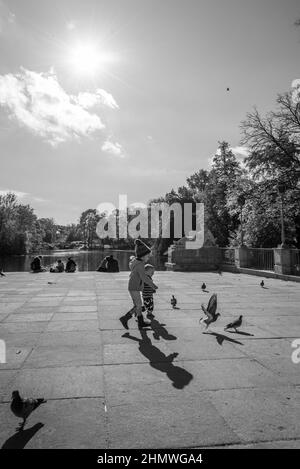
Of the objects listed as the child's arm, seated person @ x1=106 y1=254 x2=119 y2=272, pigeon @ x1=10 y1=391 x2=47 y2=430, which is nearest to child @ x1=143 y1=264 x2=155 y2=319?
the child's arm

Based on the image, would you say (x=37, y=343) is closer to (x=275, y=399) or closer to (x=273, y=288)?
(x=275, y=399)

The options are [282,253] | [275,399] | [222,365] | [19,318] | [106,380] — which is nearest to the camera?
[275,399]

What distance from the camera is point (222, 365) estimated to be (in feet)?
15.3

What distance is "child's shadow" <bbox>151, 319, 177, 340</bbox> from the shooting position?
609 cm

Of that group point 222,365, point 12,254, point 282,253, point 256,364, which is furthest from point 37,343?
point 12,254

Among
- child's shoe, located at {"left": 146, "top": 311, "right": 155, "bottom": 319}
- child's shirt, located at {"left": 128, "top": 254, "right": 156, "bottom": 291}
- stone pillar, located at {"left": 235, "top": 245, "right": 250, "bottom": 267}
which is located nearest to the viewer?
child's shirt, located at {"left": 128, "top": 254, "right": 156, "bottom": 291}

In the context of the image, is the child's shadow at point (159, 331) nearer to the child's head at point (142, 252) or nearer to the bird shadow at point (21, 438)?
the child's head at point (142, 252)

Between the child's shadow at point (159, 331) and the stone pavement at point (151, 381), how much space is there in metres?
0.02

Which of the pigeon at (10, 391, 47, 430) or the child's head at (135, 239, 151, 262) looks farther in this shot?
the child's head at (135, 239, 151, 262)

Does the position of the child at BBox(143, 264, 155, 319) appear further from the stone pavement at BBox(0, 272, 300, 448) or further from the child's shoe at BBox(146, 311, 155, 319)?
the stone pavement at BBox(0, 272, 300, 448)

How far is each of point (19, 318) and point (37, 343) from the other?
2.08m

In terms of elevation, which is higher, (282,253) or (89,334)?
(282,253)

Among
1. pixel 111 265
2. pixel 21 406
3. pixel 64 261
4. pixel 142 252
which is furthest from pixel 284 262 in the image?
pixel 64 261

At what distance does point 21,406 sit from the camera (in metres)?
2.99
